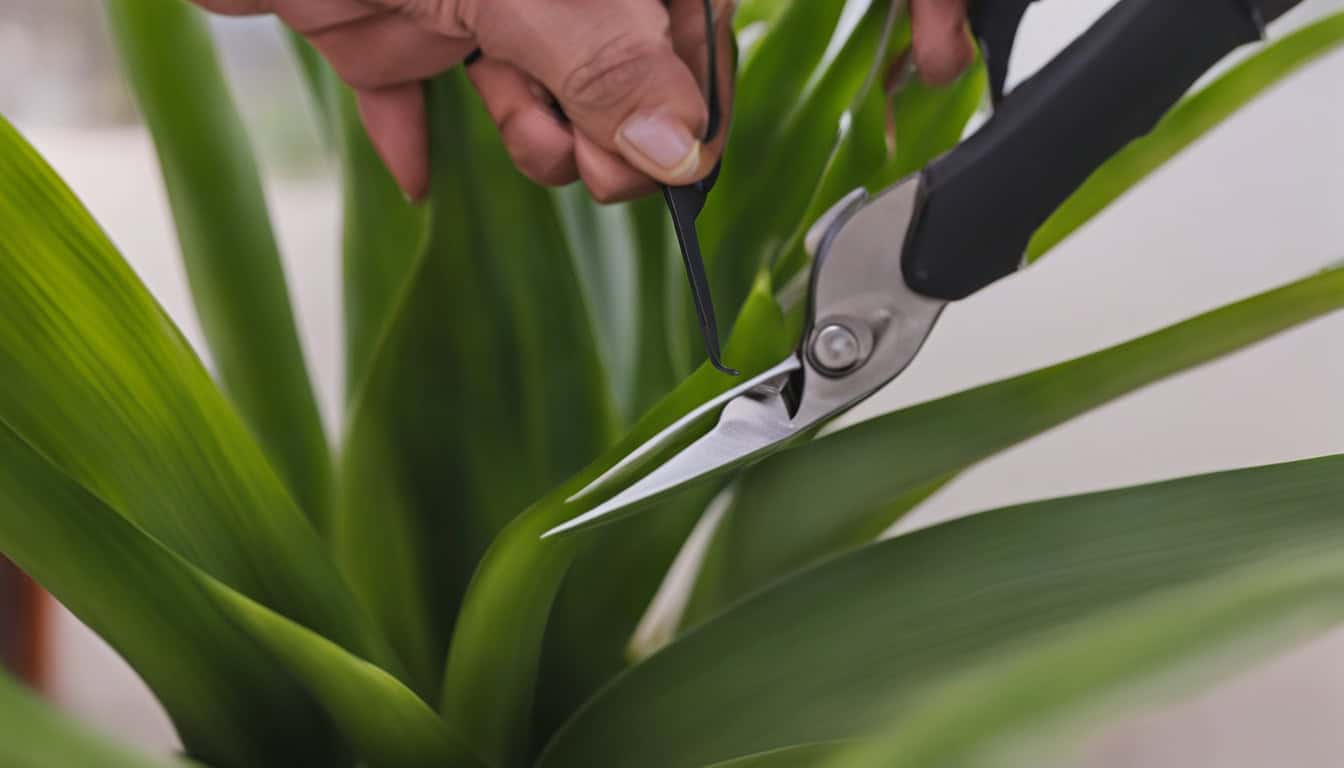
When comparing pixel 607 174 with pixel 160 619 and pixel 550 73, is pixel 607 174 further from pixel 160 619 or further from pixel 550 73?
pixel 160 619

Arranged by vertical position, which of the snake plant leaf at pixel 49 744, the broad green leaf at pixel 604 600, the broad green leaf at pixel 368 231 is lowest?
the broad green leaf at pixel 604 600

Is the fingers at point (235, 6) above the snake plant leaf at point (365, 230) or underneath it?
above

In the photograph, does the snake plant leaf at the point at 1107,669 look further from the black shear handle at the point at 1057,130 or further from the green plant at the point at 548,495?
the black shear handle at the point at 1057,130

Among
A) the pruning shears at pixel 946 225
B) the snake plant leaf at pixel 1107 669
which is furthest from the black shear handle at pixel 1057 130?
the snake plant leaf at pixel 1107 669

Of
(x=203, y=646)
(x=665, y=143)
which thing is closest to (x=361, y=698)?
(x=203, y=646)

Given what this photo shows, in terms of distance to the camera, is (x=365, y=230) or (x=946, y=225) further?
(x=365, y=230)

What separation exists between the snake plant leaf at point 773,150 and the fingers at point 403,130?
0.26ft

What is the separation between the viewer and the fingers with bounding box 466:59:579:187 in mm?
267

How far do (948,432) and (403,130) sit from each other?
0.55 ft

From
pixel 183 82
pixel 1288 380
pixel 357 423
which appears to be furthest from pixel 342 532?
pixel 1288 380

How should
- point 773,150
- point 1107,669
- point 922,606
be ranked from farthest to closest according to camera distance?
point 773,150 < point 922,606 < point 1107,669

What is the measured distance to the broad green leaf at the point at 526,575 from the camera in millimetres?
196

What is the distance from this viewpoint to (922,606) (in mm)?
195

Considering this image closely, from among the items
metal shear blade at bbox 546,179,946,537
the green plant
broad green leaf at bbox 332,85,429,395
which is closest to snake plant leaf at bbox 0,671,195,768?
the green plant
